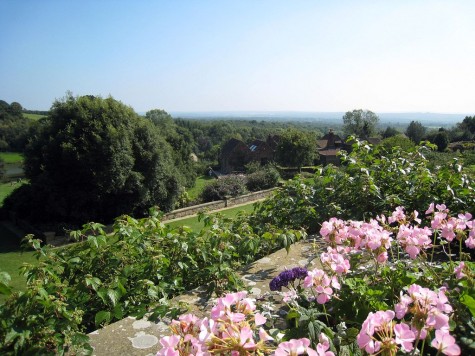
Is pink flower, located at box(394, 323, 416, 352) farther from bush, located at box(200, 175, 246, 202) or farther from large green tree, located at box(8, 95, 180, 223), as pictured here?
bush, located at box(200, 175, 246, 202)

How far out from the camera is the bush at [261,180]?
2775cm

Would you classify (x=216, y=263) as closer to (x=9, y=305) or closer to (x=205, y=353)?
(x=9, y=305)

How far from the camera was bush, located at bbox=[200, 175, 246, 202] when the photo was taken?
912 inches

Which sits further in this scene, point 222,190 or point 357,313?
point 222,190

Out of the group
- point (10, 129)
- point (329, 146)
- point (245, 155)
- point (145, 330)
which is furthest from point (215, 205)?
point (10, 129)

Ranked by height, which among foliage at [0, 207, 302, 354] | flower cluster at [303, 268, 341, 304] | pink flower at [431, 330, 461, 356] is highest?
pink flower at [431, 330, 461, 356]

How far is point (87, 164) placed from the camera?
53.4 feet

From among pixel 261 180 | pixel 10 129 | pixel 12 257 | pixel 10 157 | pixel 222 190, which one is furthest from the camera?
pixel 10 129

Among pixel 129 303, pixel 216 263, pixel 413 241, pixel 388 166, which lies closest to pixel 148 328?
pixel 129 303

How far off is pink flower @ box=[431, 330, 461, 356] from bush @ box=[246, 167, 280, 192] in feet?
86.8

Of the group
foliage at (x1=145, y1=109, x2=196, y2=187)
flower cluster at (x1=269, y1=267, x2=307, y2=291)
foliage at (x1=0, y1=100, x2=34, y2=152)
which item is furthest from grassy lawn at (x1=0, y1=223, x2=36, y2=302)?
foliage at (x1=0, y1=100, x2=34, y2=152)

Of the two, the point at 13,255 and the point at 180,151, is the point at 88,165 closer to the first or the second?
the point at 13,255

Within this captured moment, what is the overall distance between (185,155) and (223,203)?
8083mm

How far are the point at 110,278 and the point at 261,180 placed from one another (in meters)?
25.7
